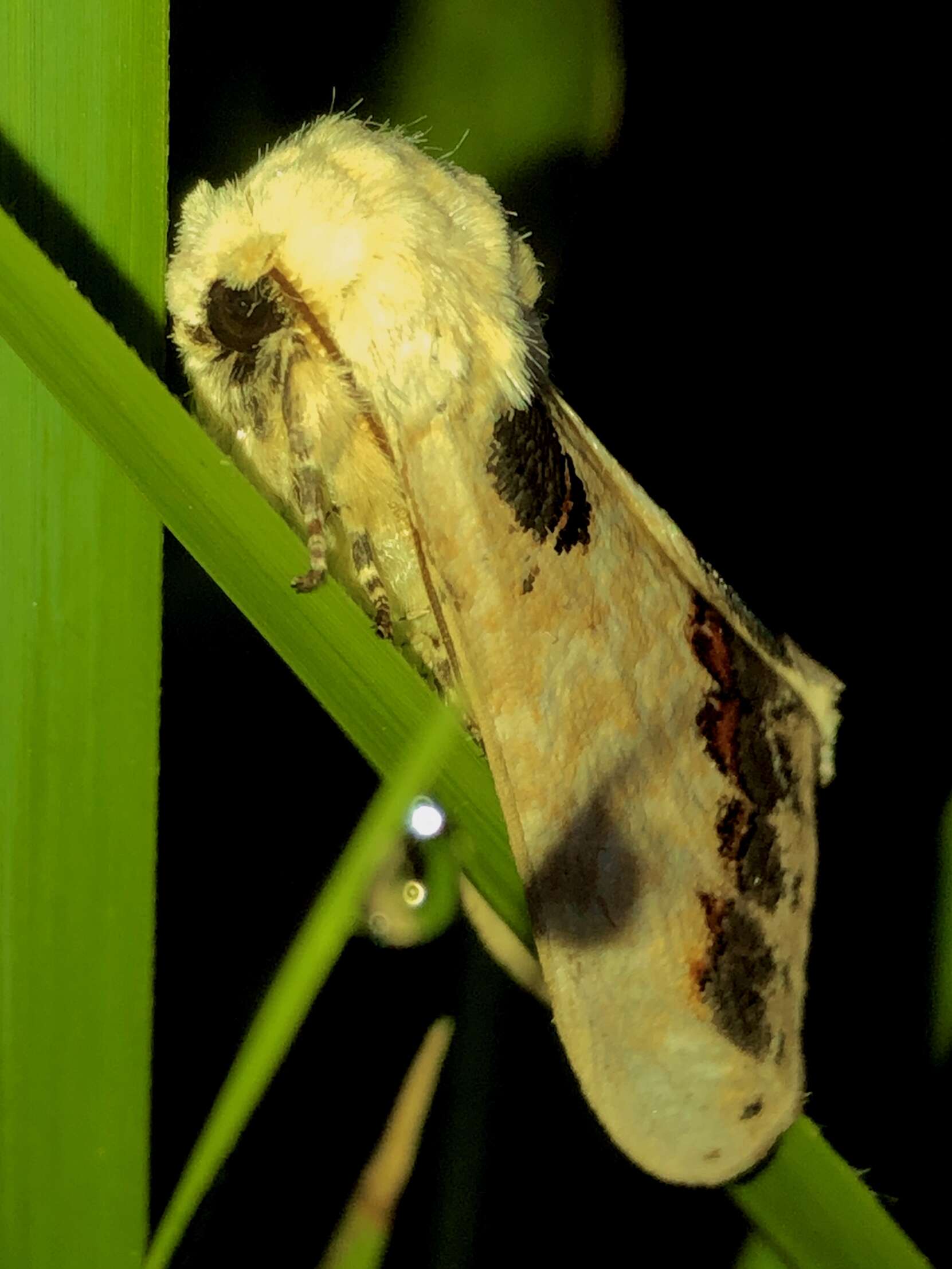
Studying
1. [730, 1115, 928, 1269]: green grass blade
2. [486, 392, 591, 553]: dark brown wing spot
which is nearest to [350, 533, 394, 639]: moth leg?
[486, 392, 591, 553]: dark brown wing spot

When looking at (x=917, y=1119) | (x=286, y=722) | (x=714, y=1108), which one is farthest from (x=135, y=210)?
(x=917, y=1119)

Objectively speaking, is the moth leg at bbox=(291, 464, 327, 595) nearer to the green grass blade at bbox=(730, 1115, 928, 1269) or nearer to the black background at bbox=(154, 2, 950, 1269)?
the black background at bbox=(154, 2, 950, 1269)

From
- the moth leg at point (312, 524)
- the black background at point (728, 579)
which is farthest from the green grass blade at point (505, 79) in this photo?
the moth leg at point (312, 524)

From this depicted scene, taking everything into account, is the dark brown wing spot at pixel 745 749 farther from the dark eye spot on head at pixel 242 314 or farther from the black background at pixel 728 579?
the dark eye spot on head at pixel 242 314

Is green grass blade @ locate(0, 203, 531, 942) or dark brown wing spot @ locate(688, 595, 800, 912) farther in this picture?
dark brown wing spot @ locate(688, 595, 800, 912)

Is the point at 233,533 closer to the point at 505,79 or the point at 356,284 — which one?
the point at 356,284

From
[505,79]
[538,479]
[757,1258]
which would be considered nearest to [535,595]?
[538,479]
